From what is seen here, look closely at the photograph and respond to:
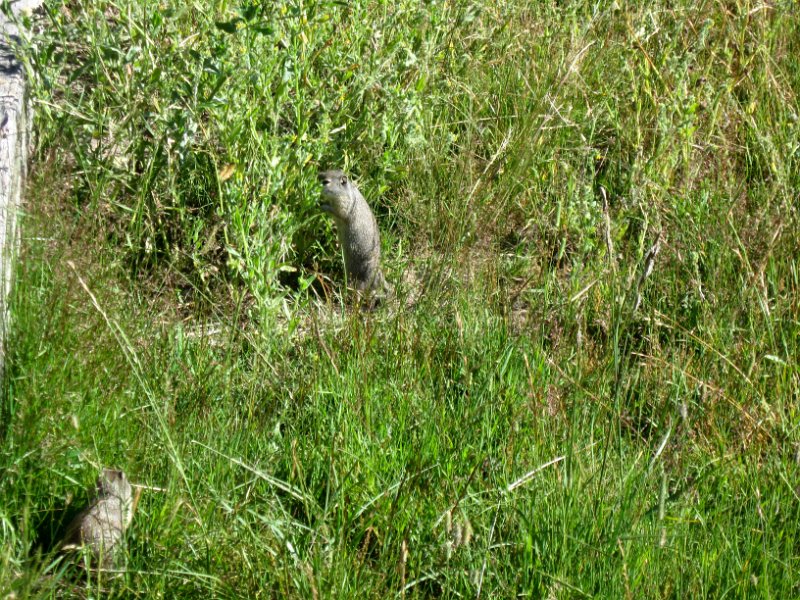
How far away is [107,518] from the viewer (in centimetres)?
254

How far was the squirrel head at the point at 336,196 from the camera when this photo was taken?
171 inches

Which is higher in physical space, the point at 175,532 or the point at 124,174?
the point at 124,174

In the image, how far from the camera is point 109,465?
2867mm

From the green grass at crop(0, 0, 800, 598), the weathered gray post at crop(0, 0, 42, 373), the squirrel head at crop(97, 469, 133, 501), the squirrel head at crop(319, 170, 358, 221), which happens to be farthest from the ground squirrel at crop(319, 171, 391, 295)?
the squirrel head at crop(97, 469, 133, 501)

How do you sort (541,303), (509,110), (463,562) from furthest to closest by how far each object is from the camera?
(509,110), (541,303), (463,562)

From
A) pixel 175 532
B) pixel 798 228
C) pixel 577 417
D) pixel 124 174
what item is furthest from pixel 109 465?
pixel 798 228

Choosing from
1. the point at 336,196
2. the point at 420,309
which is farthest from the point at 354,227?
the point at 420,309

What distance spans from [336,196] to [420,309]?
34.3 inches

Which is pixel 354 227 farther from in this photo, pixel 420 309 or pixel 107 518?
pixel 107 518

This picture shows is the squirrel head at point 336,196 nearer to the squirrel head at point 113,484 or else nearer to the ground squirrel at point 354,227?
the ground squirrel at point 354,227

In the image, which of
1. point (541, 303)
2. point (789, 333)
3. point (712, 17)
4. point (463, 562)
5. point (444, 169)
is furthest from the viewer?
point (712, 17)

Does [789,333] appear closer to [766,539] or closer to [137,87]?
[766,539]

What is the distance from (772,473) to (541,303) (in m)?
1.15

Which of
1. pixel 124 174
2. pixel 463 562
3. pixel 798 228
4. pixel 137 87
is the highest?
pixel 137 87
